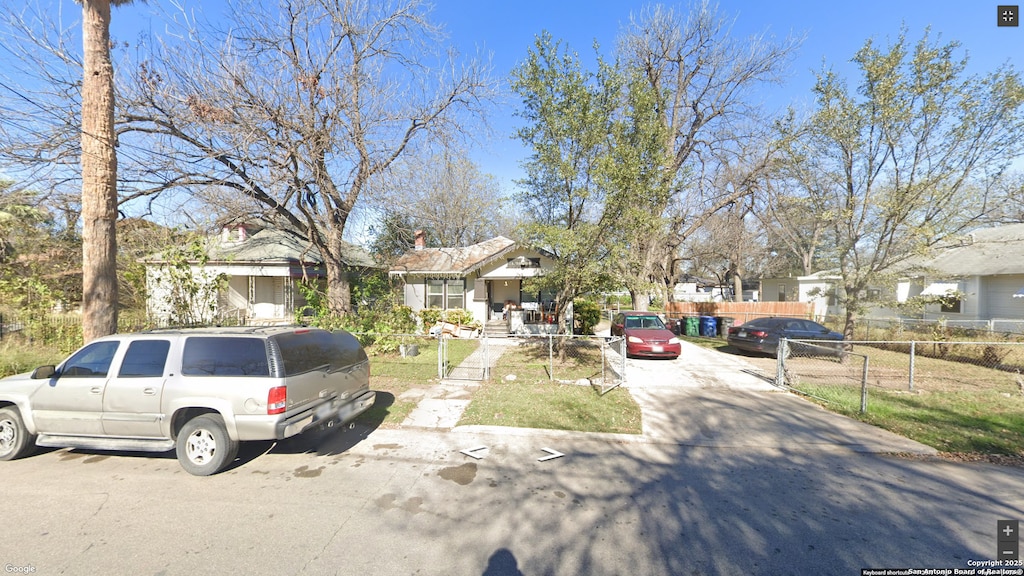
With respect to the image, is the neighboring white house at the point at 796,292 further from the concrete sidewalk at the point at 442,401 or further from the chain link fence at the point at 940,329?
the concrete sidewalk at the point at 442,401

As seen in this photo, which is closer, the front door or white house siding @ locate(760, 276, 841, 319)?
the front door

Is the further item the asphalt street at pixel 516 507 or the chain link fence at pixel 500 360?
the chain link fence at pixel 500 360

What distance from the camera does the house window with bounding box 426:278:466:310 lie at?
16656mm

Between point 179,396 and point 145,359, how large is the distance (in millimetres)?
771

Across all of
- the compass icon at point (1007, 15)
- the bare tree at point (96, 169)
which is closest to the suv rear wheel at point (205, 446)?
the bare tree at point (96, 169)

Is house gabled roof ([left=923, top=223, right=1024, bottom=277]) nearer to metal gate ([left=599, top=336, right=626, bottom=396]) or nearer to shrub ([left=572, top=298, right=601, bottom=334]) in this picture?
shrub ([left=572, top=298, right=601, bottom=334])

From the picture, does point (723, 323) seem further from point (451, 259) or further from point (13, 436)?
point (13, 436)

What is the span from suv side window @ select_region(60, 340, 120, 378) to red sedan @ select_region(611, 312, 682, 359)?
1048cm

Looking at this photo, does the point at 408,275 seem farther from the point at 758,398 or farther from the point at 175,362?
the point at 758,398

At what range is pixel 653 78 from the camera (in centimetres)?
1756

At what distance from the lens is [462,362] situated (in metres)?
10.9

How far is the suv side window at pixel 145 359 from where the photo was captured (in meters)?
4.61

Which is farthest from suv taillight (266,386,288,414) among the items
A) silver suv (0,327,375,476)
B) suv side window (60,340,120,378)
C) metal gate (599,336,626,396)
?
metal gate (599,336,626,396)

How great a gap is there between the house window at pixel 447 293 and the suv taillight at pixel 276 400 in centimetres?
1233
